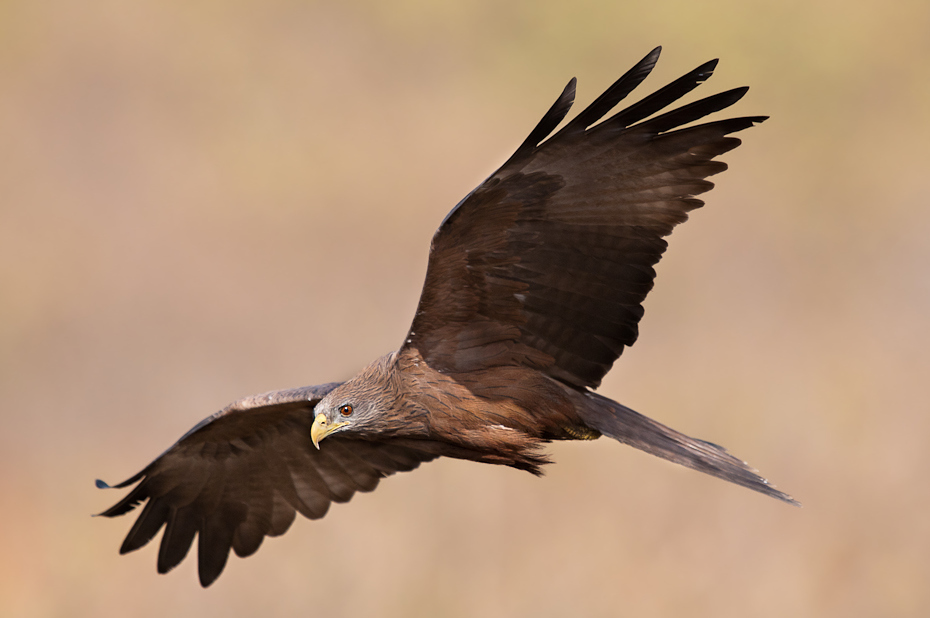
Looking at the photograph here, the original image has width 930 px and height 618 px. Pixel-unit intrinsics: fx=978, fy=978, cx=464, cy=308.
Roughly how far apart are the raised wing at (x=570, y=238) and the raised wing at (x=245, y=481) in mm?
1737

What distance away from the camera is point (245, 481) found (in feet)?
21.6

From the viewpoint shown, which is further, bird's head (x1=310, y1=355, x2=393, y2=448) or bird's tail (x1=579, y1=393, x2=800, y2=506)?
bird's head (x1=310, y1=355, x2=393, y2=448)

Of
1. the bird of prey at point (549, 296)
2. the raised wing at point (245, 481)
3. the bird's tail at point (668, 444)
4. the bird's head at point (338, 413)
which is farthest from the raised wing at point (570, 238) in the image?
the raised wing at point (245, 481)

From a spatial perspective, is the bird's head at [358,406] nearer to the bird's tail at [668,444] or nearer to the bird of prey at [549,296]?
the bird of prey at [549,296]

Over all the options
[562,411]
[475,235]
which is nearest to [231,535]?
[562,411]

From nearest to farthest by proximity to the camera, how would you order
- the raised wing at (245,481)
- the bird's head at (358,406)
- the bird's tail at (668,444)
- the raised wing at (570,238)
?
the raised wing at (570,238) → the bird's tail at (668,444) → the bird's head at (358,406) → the raised wing at (245,481)

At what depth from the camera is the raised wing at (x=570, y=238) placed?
4387mm

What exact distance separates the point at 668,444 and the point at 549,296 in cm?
94

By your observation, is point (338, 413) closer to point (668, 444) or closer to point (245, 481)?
point (668, 444)

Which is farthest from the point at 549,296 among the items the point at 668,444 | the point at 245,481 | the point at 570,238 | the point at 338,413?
the point at 245,481

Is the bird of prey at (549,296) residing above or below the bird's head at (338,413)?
above

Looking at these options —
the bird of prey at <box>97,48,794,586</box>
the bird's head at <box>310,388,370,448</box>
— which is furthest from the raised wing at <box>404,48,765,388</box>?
the bird's head at <box>310,388,370,448</box>

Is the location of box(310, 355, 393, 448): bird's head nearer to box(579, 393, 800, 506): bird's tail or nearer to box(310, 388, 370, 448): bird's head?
box(310, 388, 370, 448): bird's head

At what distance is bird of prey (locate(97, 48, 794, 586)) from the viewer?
174 inches
